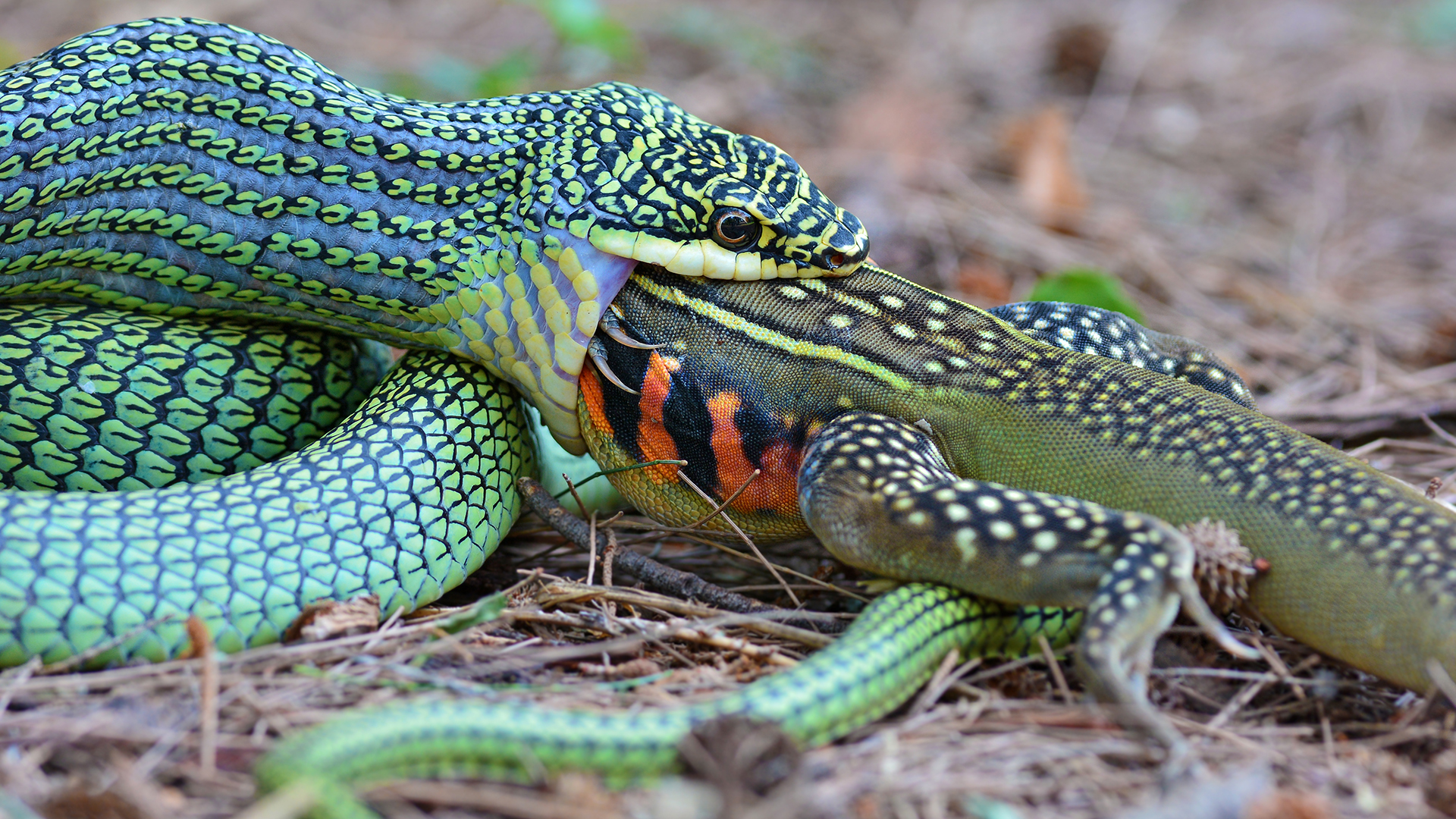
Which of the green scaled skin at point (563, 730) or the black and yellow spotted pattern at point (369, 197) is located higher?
the black and yellow spotted pattern at point (369, 197)

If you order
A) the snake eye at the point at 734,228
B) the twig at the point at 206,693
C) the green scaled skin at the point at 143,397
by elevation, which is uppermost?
the snake eye at the point at 734,228

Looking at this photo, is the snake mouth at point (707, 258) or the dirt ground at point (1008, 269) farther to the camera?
the snake mouth at point (707, 258)

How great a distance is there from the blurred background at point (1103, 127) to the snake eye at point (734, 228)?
70.3 inches

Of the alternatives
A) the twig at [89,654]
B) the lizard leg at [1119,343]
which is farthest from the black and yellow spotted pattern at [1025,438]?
the twig at [89,654]

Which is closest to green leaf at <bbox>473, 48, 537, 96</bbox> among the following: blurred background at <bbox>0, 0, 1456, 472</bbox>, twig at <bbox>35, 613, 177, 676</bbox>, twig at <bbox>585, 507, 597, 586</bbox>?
blurred background at <bbox>0, 0, 1456, 472</bbox>

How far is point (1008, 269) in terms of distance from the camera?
5777 mm

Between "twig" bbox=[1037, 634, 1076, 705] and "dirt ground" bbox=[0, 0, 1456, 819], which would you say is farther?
"twig" bbox=[1037, 634, 1076, 705]

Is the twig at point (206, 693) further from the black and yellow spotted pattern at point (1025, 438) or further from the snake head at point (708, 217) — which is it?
the snake head at point (708, 217)

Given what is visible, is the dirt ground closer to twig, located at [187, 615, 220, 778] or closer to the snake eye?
twig, located at [187, 615, 220, 778]

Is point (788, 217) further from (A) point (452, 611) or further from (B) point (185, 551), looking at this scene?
(B) point (185, 551)

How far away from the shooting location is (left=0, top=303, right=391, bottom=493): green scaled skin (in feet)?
10.6

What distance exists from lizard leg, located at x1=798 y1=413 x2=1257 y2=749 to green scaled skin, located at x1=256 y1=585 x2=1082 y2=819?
0.29 m

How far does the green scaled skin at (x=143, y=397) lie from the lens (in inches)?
128

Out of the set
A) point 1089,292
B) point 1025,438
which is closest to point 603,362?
point 1025,438
